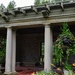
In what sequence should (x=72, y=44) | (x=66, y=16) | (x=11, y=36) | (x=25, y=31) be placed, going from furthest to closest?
1. (x=25, y=31)
2. (x=11, y=36)
3. (x=66, y=16)
4. (x=72, y=44)

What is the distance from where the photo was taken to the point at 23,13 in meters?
10.4

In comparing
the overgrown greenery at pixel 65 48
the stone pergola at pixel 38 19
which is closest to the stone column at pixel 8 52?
the stone pergola at pixel 38 19

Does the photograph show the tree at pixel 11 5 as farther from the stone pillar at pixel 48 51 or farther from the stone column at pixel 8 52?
the stone pillar at pixel 48 51

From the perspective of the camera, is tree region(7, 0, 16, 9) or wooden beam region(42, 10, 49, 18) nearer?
wooden beam region(42, 10, 49, 18)

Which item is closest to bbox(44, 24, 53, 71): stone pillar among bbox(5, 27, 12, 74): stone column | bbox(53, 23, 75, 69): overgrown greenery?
bbox(53, 23, 75, 69): overgrown greenery

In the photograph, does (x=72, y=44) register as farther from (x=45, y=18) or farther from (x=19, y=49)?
(x=19, y=49)

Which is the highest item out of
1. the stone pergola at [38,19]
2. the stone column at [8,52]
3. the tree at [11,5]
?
the tree at [11,5]

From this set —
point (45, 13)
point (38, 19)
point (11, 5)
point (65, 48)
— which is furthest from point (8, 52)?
point (11, 5)

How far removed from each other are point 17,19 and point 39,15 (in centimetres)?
134

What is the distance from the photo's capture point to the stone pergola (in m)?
9.51

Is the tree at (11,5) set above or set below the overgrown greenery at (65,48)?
above

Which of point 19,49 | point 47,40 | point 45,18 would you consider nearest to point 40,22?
point 45,18

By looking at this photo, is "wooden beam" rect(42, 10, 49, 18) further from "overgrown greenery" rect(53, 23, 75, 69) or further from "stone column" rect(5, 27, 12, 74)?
"stone column" rect(5, 27, 12, 74)

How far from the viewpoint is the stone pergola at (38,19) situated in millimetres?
9508
